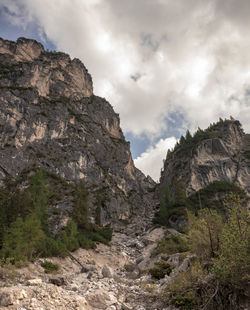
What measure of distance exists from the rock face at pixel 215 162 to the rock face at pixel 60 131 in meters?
25.6

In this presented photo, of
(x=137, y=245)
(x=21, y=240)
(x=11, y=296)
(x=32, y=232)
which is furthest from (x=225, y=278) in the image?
(x=137, y=245)

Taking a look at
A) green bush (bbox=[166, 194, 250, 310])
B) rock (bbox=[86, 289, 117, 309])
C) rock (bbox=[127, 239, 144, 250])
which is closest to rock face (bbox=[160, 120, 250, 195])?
rock (bbox=[127, 239, 144, 250])

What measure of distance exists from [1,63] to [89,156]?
61895 mm

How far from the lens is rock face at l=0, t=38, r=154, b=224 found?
75.7m

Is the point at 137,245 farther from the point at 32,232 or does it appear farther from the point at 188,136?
the point at 188,136

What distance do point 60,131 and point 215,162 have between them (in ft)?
219

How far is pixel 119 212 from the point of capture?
8019cm

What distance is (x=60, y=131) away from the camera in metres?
90.1

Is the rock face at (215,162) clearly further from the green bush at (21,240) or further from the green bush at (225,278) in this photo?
the green bush at (225,278)

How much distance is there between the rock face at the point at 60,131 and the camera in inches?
2980

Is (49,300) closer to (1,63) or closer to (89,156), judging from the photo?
(89,156)

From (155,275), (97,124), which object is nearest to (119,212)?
(97,124)

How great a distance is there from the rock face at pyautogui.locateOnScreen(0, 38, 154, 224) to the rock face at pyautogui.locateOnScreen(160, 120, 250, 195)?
25.6 m

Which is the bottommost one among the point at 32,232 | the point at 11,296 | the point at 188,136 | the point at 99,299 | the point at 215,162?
the point at 99,299
